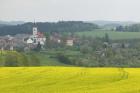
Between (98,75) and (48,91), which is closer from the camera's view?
(48,91)

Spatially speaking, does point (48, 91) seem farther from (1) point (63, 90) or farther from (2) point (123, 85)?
(2) point (123, 85)

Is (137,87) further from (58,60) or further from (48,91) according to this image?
(58,60)

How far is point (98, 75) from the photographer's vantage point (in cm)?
3127

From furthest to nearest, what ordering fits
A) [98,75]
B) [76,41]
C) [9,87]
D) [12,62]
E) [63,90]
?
[76,41], [12,62], [98,75], [9,87], [63,90]

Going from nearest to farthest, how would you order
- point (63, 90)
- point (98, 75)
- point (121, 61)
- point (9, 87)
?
point (63, 90) → point (9, 87) → point (98, 75) → point (121, 61)

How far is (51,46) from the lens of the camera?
519 feet

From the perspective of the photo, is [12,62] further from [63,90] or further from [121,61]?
[63,90]

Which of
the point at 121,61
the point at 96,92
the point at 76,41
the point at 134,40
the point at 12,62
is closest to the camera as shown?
the point at 96,92

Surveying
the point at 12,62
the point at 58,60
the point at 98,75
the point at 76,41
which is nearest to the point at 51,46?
the point at 76,41

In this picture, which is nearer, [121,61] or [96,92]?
[96,92]

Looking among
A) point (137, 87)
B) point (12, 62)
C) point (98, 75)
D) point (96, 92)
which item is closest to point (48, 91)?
point (96, 92)

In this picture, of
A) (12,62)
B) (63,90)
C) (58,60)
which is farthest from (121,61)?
(63,90)

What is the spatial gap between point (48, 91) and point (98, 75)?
25.0 feet

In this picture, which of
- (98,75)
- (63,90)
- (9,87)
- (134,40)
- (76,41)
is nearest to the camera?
(63,90)
